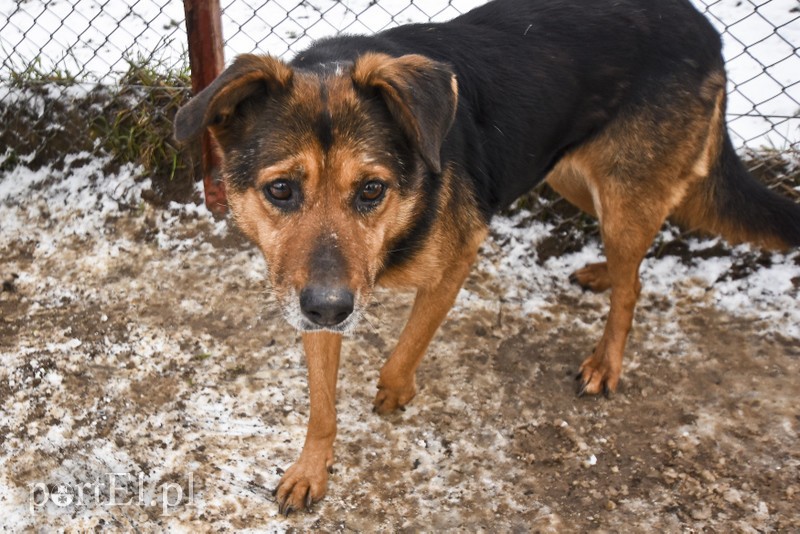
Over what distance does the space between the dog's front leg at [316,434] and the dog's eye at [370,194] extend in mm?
612

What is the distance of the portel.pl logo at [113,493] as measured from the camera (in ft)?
9.48

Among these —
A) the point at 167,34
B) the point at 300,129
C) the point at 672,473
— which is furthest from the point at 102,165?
the point at 672,473

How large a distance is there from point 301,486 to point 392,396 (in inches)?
22.2

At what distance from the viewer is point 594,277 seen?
415 cm

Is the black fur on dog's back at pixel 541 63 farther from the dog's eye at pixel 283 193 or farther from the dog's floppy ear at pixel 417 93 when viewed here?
the dog's eye at pixel 283 193

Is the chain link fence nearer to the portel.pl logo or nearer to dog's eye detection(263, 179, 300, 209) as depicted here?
the portel.pl logo

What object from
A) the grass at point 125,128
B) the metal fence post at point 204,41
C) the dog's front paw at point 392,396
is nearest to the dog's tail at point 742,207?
the grass at point 125,128

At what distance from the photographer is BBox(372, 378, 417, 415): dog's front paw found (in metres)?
3.28

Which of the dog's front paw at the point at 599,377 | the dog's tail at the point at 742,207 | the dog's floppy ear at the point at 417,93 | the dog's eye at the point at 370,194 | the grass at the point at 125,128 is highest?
the dog's floppy ear at the point at 417,93

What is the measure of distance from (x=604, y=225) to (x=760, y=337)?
1011mm

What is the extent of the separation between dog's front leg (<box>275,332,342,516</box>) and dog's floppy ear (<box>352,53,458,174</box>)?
86 centimetres

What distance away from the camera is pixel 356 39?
9.95ft

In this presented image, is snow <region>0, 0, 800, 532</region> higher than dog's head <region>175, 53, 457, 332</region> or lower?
lower

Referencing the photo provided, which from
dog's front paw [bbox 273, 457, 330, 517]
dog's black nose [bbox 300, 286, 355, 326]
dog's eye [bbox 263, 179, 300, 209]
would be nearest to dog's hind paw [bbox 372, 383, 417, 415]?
dog's front paw [bbox 273, 457, 330, 517]
